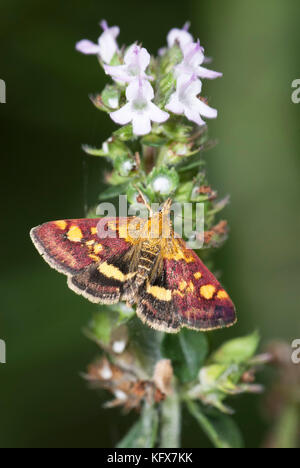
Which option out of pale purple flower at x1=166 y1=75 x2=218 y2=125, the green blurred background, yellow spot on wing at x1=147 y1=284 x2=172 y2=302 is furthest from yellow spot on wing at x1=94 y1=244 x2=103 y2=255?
the green blurred background

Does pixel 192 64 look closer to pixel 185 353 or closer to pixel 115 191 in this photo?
pixel 115 191

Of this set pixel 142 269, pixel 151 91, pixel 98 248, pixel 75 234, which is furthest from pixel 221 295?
pixel 151 91

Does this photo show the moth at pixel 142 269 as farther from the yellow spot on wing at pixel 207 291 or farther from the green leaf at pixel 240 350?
the green leaf at pixel 240 350

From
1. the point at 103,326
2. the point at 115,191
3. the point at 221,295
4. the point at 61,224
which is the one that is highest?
the point at 115,191

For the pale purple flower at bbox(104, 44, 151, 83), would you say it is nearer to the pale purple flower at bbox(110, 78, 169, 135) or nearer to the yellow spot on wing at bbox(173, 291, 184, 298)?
the pale purple flower at bbox(110, 78, 169, 135)

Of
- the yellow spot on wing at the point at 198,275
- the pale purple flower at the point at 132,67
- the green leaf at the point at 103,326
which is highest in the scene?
the pale purple flower at the point at 132,67

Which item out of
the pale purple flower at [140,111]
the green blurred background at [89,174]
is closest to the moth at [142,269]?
the pale purple flower at [140,111]

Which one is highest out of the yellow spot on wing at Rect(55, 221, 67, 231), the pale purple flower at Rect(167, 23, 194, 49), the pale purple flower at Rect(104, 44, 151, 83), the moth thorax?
the pale purple flower at Rect(167, 23, 194, 49)
